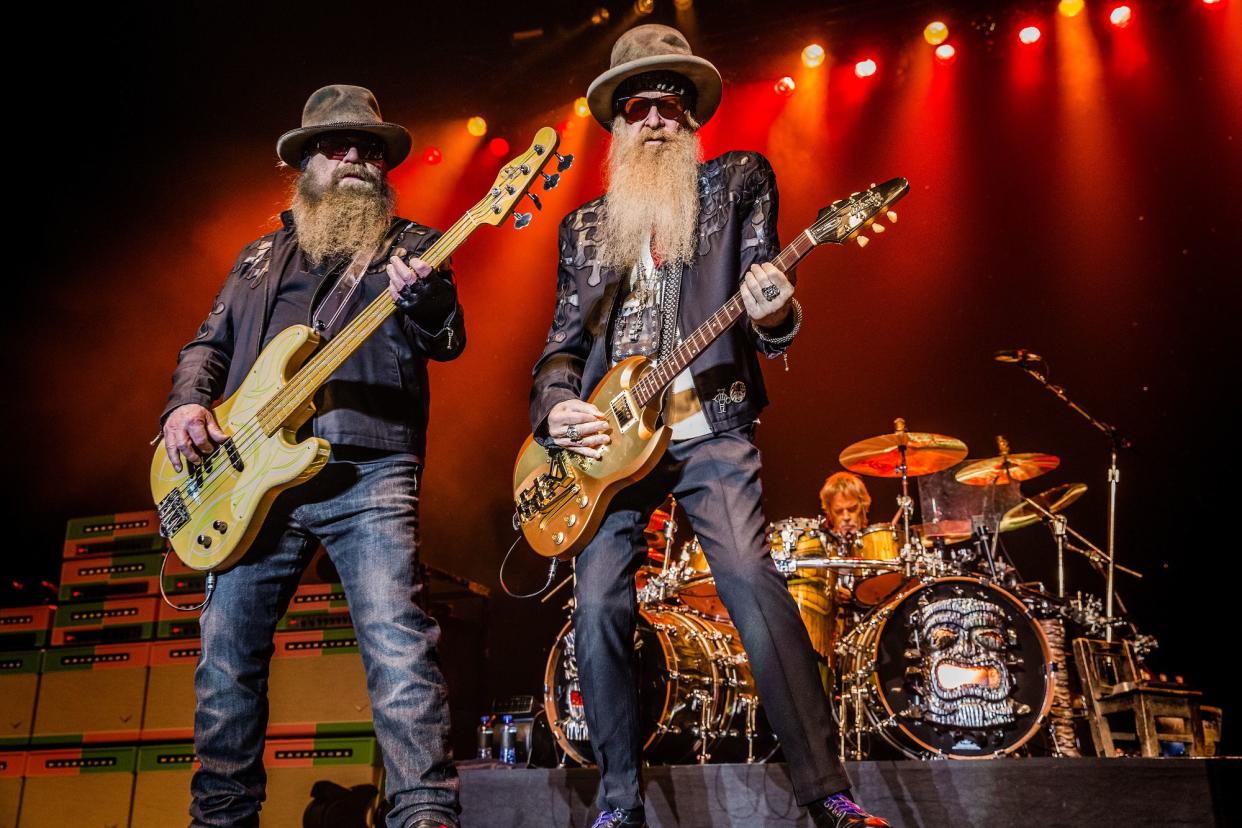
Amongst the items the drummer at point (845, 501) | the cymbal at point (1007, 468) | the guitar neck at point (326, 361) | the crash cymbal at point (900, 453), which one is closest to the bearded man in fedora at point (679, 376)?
the guitar neck at point (326, 361)

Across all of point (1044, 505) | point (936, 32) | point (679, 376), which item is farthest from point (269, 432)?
point (936, 32)

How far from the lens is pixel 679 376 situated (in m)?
2.71

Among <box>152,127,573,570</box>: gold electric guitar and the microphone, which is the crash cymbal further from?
<box>152,127,573,570</box>: gold electric guitar

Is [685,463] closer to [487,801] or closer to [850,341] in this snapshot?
[487,801]

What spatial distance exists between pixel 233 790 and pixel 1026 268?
5.99 meters

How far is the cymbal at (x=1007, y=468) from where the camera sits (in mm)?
5836

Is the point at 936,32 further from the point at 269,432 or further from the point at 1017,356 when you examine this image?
the point at 269,432

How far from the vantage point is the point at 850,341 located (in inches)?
281

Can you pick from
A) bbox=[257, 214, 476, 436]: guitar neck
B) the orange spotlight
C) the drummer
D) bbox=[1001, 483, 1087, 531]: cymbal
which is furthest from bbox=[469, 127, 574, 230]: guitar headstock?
the orange spotlight

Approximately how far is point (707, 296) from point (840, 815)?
135 centimetres

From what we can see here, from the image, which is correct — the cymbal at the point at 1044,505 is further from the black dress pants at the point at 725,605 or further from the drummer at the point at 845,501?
the black dress pants at the point at 725,605

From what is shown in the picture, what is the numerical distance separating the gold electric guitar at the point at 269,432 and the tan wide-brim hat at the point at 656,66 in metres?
0.27

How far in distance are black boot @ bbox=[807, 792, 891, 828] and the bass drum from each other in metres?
2.15

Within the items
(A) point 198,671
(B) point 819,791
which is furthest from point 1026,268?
(A) point 198,671
